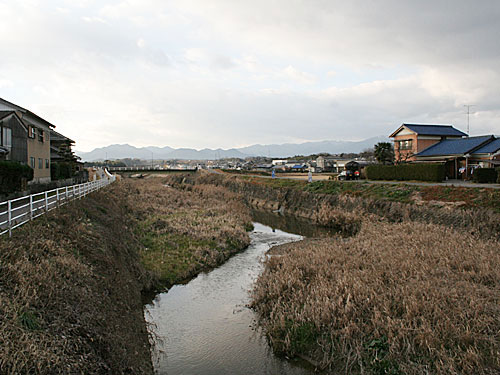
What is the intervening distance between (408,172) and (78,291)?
33786 mm

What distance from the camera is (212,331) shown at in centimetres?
1041

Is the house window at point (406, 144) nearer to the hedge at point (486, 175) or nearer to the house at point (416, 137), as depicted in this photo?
the house at point (416, 137)

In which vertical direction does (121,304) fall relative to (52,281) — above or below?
below

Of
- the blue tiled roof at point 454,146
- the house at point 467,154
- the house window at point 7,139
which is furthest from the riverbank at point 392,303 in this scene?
the house window at point 7,139

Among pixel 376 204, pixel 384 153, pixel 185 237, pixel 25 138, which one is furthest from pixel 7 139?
pixel 384 153

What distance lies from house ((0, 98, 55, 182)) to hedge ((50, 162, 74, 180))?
7.06 ft

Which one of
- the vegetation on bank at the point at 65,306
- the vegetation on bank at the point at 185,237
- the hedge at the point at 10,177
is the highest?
the hedge at the point at 10,177

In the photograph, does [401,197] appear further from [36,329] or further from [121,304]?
[36,329]

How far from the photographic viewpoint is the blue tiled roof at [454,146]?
36.6 meters

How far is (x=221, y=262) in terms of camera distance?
1744cm

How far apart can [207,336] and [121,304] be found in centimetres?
279

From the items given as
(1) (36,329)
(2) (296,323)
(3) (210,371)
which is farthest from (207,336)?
(1) (36,329)

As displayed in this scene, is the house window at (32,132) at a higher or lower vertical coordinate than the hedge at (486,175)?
higher

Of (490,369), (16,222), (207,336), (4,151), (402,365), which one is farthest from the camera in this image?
(4,151)
